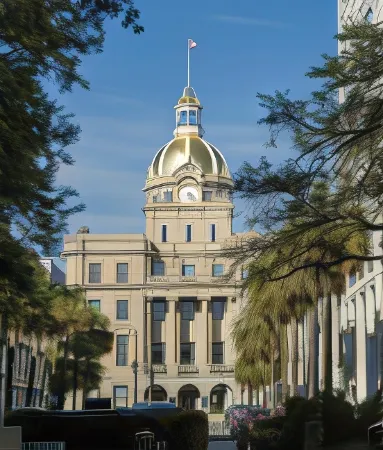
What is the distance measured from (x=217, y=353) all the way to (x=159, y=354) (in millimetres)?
6793

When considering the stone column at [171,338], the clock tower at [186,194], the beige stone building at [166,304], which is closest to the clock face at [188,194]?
the clock tower at [186,194]

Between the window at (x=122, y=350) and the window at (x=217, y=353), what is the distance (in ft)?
33.4

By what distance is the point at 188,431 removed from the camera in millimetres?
31297

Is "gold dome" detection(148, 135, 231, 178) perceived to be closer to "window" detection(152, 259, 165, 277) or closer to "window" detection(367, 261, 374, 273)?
"window" detection(152, 259, 165, 277)

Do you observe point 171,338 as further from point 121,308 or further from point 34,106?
point 34,106

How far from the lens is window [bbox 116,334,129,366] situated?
128375mm

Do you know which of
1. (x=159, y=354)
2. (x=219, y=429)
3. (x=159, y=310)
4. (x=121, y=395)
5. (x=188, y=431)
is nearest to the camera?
(x=188, y=431)

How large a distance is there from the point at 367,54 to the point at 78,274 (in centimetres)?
11807

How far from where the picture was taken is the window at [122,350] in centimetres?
12838

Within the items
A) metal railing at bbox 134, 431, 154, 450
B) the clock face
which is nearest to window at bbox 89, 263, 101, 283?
the clock face

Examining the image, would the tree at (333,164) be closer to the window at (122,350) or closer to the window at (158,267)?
the window at (122,350)

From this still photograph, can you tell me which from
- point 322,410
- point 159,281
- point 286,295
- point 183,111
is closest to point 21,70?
point 322,410

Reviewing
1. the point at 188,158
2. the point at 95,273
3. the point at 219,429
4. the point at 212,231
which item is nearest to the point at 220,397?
the point at 95,273

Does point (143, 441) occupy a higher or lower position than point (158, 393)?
lower
